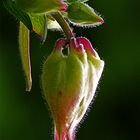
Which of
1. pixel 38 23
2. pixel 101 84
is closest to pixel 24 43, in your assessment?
pixel 38 23

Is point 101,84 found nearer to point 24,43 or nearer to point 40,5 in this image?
point 24,43

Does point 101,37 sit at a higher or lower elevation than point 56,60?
lower

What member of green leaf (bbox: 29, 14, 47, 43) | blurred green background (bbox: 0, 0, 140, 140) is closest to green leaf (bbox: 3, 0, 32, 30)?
green leaf (bbox: 29, 14, 47, 43)

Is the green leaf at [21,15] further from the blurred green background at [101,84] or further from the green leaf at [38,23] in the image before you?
the blurred green background at [101,84]

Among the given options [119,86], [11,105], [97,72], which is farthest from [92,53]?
[119,86]

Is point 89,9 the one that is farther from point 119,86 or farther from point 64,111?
point 119,86

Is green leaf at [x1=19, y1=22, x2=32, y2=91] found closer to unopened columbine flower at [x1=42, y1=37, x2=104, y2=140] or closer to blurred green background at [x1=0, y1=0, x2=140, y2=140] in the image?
unopened columbine flower at [x1=42, y1=37, x2=104, y2=140]
